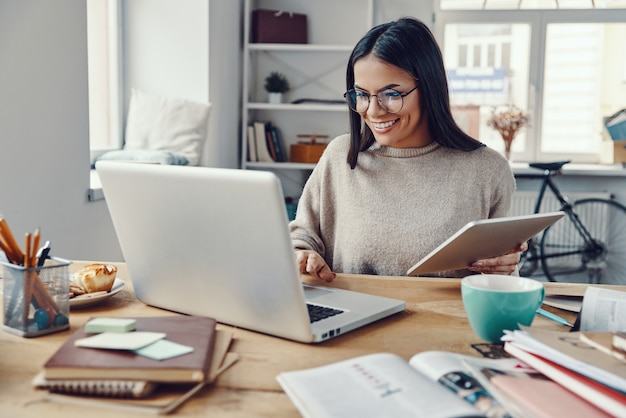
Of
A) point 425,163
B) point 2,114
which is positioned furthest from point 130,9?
point 425,163

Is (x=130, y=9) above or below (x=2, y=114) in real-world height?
above

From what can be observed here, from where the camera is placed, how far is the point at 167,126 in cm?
344

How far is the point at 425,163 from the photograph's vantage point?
1.70 m

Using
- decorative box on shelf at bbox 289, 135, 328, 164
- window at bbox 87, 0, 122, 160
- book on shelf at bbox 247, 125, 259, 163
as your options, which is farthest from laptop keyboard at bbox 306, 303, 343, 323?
book on shelf at bbox 247, 125, 259, 163

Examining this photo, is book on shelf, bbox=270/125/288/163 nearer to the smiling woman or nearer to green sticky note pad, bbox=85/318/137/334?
the smiling woman

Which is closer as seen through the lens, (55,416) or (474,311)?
(55,416)

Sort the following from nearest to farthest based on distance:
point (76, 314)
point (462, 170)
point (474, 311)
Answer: point (474, 311)
point (76, 314)
point (462, 170)

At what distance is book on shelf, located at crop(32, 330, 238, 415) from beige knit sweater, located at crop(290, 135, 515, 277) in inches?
34.4

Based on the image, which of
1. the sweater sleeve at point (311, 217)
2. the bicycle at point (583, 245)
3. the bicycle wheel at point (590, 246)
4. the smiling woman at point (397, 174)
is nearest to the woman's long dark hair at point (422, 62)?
the smiling woman at point (397, 174)

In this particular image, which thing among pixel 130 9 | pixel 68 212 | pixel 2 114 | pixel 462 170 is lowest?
pixel 68 212

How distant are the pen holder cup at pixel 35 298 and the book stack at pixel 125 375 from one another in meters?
0.19

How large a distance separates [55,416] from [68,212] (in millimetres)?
1925

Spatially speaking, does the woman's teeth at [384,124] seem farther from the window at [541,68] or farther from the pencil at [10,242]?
the window at [541,68]

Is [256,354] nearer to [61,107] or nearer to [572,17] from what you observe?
[61,107]
